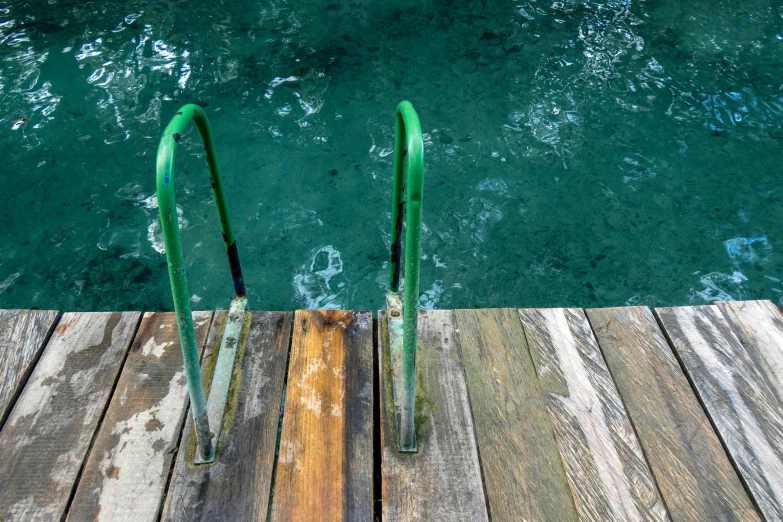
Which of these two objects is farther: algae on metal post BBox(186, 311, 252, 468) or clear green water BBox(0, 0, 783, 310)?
clear green water BBox(0, 0, 783, 310)

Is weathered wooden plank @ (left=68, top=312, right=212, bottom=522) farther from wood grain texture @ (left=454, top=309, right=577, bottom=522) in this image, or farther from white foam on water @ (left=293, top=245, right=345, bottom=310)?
white foam on water @ (left=293, top=245, right=345, bottom=310)

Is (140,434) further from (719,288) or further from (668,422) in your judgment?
(719,288)

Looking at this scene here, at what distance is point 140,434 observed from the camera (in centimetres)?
172

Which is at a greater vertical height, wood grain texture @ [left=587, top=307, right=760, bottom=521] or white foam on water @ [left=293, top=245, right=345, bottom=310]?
wood grain texture @ [left=587, top=307, right=760, bottom=521]

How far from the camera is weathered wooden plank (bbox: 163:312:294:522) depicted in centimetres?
157

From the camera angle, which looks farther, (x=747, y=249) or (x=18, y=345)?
(x=747, y=249)

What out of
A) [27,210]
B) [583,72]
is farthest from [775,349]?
[27,210]

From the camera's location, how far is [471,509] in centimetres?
158

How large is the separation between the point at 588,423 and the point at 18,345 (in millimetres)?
1815

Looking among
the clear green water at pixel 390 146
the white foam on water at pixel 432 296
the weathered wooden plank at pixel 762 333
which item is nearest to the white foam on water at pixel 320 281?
the clear green water at pixel 390 146

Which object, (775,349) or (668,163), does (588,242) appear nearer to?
(668,163)

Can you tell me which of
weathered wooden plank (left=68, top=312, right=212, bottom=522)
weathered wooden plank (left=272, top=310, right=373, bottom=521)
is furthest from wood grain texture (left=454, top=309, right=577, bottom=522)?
weathered wooden plank (left=68, top=312, right=212, bottom=522)

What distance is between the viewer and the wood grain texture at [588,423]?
161cm

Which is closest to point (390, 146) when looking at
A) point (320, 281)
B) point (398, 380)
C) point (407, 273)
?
point (320, 281)
